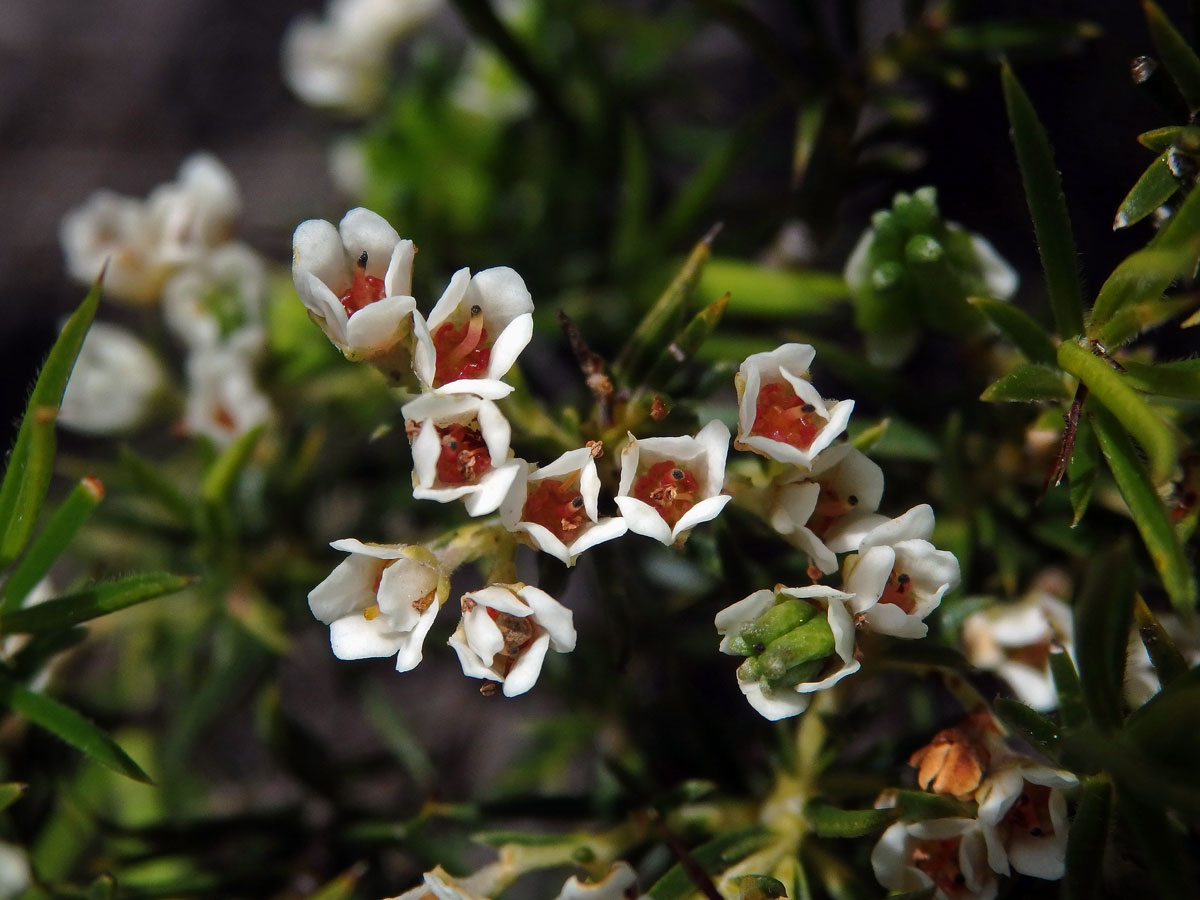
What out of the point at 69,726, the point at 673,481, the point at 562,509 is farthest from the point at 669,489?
the point at 69,726

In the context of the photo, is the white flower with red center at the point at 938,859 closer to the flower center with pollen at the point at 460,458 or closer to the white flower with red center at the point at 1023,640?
the white flower with red center at the point at 1023,640

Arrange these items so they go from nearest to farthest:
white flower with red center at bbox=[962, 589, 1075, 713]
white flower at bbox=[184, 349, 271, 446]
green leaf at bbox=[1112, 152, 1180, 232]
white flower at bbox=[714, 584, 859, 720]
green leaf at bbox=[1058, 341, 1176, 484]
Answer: green leaf at bbox=[1058, 341, 1176, 484], white flower at bbox=[714, 584, 859, 720], green leaf at bbox=[1112, 152, 1180, 232], white flower with red center at bbox=[962, 589, 1075, 713], white flower at bbox=[184, 349, 271, 446]

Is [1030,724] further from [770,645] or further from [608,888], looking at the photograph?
[608,888]

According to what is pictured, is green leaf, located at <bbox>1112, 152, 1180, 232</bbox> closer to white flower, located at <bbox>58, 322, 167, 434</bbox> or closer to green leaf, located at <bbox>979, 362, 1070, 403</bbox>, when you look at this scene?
green leaf, located at <bbox>979, 362, 1070, 403</bbox>

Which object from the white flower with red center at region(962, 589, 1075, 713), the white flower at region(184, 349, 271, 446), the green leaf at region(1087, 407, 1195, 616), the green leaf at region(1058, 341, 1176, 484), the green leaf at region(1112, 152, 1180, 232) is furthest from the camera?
the white flower at region(184, 349, 271, 446)

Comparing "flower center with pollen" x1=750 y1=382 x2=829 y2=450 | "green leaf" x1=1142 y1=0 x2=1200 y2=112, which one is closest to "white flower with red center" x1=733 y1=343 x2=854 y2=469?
"flower center with pollen" x1=750 y1=382 x2=829 y2=450

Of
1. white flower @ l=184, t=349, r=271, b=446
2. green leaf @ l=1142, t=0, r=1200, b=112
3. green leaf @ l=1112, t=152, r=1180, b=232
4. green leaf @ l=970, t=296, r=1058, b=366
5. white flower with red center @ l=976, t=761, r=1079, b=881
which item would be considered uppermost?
green leaf @ l=1142, t=0, r=1200, b=112

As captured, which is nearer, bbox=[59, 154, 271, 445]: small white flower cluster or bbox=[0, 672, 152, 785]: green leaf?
bbox=[0, 672, 152, 785]: green leaf
